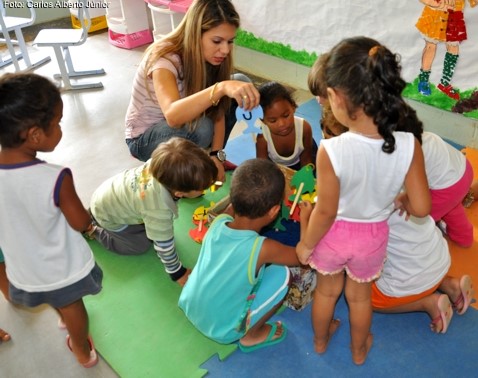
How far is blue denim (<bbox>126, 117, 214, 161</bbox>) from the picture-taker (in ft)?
7.59

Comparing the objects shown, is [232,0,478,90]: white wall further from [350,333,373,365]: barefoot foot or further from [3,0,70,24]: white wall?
[3,0,70,24]: white wall

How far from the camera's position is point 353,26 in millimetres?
3084

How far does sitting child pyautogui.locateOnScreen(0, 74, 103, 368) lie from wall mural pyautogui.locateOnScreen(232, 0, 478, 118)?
7.37ft

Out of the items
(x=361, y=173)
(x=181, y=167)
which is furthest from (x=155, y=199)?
(x=361, y=173)

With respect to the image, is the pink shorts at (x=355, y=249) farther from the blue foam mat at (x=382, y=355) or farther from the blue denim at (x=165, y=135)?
the blue denim at (x=165, y=135)

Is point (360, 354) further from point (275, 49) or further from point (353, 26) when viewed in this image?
point (275, 49)

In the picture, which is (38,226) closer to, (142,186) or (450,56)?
(142,186)

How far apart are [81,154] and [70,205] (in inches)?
73.1

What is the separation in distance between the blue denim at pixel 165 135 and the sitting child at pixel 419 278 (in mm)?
1149

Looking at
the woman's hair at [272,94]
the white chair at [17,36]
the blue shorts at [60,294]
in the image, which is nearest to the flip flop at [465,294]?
the woman's hair at [272,94]

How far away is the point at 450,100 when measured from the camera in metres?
2.81

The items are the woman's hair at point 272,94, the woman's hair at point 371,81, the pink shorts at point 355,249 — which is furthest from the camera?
the woman's hair at point 272,94

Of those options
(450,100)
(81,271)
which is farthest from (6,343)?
(450,100)

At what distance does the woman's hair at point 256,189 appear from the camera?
143cm
